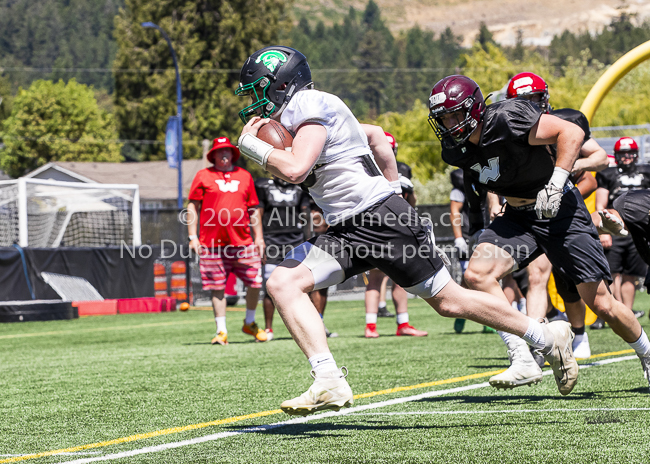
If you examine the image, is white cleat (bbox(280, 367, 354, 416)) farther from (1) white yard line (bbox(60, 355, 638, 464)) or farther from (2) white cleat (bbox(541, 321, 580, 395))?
(2) white cleat (bbox(541, 321, 580, 395))

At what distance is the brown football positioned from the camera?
4.22 metres

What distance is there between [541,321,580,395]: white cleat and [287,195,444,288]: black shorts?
83 cm

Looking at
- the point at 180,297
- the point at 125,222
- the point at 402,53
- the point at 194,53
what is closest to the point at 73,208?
the point at 125,222

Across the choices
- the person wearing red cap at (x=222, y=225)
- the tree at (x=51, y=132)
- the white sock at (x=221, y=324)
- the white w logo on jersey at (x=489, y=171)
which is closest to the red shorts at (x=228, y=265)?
the person wearing red cap at (x=222, y=225)

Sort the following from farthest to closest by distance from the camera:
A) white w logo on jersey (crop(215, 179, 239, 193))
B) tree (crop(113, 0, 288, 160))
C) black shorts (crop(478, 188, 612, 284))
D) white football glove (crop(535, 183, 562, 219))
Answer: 1. tree (crop(113, 0, 288, 160))
2. white w logo on jersey (crop(215, 179, 239, 193))
3. black shorts (crop(478, 188, 612, 284))
4. white football glove (crop(535, 183, 562, 219))

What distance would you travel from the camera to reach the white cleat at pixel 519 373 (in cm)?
483

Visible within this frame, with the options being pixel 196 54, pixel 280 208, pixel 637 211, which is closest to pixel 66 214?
pixel 280 208

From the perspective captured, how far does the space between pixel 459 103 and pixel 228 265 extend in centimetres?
498

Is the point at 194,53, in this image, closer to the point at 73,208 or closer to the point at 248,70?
the point at 73,208

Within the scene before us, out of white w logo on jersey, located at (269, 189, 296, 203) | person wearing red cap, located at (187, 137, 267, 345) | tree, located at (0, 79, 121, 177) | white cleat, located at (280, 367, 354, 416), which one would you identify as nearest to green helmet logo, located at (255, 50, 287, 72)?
white cleat, located at (280, 367, 354, 416)

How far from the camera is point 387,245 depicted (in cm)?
428

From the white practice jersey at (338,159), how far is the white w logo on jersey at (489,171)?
A: 1.10m

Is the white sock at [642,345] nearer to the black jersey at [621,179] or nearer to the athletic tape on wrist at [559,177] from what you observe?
the athletic tape on wrist at [559,177]

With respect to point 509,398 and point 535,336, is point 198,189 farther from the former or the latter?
point 535,336
